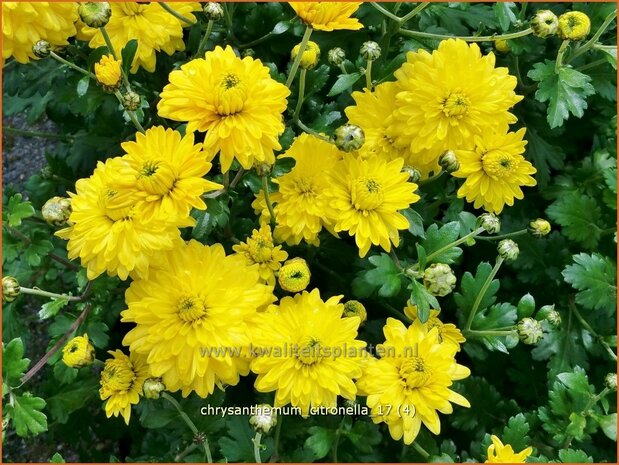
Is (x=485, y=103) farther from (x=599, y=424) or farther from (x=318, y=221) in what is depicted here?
(x=599, y=424)

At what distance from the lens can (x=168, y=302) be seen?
1.38 m

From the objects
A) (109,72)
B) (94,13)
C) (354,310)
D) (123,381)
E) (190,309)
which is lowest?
(123,381)

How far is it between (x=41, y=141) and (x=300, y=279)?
2.24m

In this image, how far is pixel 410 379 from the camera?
1.43 m

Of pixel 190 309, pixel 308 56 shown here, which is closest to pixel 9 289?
pixel 190 309

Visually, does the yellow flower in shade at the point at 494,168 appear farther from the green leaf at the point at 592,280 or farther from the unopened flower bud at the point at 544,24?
the green leaf at the point at 592,280

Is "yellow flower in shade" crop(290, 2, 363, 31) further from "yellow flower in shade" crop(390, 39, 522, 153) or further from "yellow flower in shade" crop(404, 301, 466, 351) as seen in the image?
"yellow flower in shade" crop(404, 301, 466, 351)

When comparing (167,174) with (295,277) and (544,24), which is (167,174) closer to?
(295,277)

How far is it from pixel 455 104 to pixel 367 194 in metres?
0.34

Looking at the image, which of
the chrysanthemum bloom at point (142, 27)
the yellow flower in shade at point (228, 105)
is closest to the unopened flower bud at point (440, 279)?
the yellow flower in shade at point (228, 105)

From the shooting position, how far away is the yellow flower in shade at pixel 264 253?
4.86ft

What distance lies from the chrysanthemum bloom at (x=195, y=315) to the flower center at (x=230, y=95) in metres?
0.32

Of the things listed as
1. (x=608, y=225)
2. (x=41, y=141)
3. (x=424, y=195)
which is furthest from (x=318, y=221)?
(x=41, y=141)

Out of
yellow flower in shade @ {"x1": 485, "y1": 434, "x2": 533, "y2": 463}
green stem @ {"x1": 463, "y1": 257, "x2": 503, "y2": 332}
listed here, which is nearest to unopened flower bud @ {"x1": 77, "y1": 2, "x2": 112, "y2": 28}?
green stem @ {"x1": 463, "y1": 257, "x2": 503, "y2": 332}
